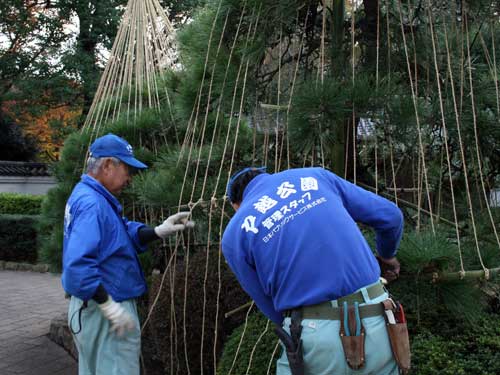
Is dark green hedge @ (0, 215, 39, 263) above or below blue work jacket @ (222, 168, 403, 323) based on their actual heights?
below

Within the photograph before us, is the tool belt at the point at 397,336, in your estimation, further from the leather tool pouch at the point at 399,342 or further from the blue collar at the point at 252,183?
the blue collar at the point at 252,183

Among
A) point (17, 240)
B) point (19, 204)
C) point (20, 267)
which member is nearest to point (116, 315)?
point (20, 267)

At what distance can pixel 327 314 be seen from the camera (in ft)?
6.08

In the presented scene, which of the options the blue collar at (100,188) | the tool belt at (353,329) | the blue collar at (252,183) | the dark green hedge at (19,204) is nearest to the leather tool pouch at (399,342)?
the tool belt at (353,329)

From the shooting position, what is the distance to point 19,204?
39.5 feet

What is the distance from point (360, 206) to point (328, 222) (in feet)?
0.64

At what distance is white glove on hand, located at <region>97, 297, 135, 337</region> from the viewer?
8.27ft

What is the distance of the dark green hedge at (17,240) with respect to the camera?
10.3 m

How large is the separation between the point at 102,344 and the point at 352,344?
1.38 meters

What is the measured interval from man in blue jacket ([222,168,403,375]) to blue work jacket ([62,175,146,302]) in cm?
82

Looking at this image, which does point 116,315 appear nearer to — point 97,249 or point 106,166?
point 97,249

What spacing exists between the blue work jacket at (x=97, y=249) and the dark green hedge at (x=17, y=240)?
819 cm

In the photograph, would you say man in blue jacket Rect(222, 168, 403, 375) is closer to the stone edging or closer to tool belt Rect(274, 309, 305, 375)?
tool belt Rect(274, 309, 305, 375)

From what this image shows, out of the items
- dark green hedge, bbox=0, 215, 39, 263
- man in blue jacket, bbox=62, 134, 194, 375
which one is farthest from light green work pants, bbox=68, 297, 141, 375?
dark green hedge, bbox=0, 215, 39, 263
